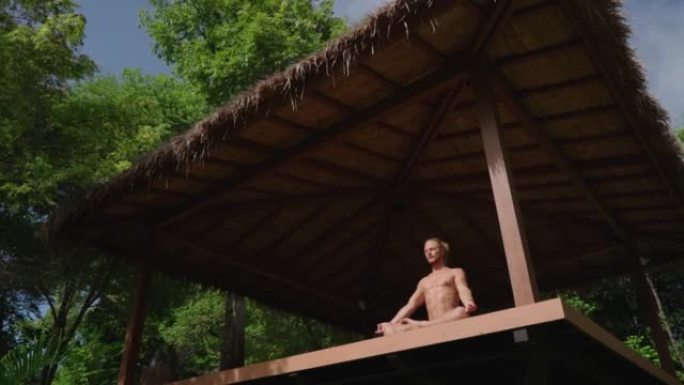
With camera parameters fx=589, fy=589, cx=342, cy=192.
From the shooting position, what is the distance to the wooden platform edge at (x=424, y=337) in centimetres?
273

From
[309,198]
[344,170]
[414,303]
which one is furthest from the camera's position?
[309,198]

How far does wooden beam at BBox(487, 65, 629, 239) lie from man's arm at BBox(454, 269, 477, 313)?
1279 millimetres

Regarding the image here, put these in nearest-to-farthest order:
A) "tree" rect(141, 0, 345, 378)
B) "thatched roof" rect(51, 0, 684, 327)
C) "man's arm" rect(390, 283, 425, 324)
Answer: "thatched roof" rect(51, 0, 684, 327) → "man's arm" rect(390, 283, 425, 324) → "tree" rect(141, 0, 345, 378)

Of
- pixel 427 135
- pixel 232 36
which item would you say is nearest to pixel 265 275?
pixel 427 135

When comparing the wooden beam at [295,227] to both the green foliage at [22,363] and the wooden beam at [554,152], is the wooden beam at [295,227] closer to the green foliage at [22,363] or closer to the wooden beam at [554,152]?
the wooden beam at [554,152]

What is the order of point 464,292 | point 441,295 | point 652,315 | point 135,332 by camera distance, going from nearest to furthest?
1. point 464,292
2. point 441,295
3. point 135,332
4. point 652,315

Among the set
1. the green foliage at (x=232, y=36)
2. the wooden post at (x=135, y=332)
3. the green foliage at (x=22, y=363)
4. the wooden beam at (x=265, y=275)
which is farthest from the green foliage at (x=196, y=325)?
the green foliage at (x=22, y=363)

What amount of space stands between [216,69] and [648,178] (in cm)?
898

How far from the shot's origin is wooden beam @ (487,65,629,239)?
159 inches

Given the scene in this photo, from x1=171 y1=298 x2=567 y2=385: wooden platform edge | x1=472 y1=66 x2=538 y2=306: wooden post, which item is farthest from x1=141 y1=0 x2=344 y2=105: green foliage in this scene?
x1=171 y1=298 x2=567 y2=385: wooden platform edge

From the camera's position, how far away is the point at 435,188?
21.0 ft

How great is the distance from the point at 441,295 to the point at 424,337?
0.76 metres

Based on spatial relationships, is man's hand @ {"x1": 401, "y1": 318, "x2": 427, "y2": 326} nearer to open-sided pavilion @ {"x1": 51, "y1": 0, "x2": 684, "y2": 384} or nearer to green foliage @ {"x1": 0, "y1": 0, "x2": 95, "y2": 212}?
open-sided pavilion @ {"x1": 51, "y1": 0, "x2": 684, "y2": 384}

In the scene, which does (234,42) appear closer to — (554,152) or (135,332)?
(135,332)
